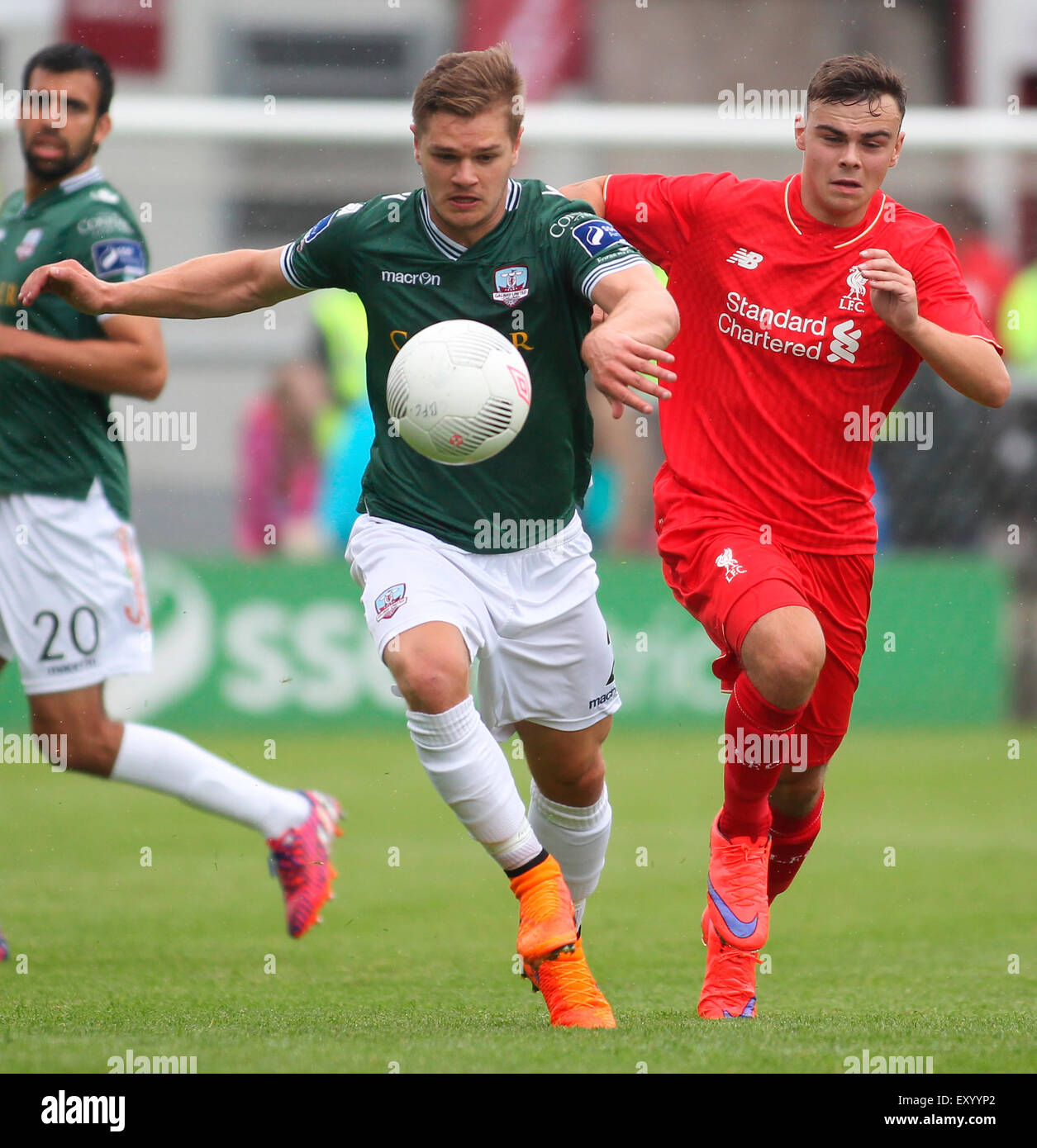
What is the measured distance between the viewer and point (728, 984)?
194 inches

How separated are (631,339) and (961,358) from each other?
42.3 inches

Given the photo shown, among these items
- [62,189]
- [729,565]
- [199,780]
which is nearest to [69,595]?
[199,780]

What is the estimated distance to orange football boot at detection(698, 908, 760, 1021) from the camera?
4895 millimetres

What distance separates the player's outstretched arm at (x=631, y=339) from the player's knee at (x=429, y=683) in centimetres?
82

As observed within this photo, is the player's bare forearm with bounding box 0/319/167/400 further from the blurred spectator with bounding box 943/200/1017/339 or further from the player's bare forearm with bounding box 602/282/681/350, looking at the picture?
the blurred spectator with bounding box 943/200/1017/339

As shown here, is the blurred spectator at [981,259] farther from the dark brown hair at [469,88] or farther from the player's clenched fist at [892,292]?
the dark brown hair at [469,88]

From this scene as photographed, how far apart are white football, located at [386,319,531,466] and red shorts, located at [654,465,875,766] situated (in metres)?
0.82

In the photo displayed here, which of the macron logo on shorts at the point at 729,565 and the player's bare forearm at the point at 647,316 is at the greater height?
the player's bare forearm at the point at 647,316

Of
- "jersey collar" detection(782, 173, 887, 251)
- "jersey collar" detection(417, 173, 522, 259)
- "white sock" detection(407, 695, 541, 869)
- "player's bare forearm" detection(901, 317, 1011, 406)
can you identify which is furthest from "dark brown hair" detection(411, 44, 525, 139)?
"white sock" detection(407, 695, 541, 869)

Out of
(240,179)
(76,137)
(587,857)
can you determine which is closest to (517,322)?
(587,857)

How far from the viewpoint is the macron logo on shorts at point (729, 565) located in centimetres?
502
